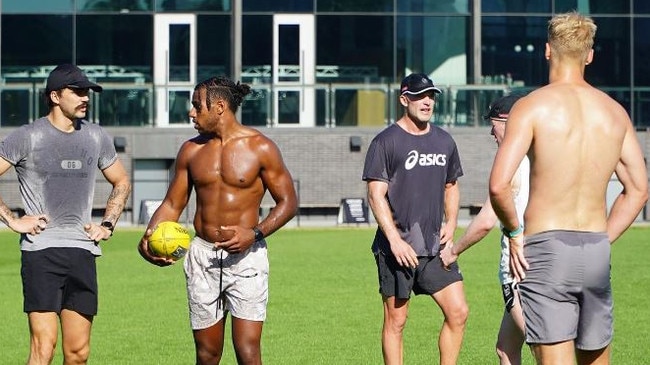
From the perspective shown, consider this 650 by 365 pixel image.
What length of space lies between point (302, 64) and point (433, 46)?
12.9ft

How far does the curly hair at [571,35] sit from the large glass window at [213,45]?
36147 millimetres

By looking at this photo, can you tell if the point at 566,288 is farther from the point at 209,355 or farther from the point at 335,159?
the point at 335,159

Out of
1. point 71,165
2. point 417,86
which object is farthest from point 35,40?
point 71,165

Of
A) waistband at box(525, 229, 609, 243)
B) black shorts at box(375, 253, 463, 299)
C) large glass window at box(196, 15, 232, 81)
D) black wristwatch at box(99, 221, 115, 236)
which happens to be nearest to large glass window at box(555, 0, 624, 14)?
large glass window at box(196, 15, 232, 81)

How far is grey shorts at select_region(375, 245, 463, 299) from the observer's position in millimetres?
11625

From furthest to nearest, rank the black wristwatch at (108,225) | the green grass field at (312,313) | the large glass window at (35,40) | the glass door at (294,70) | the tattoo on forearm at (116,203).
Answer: the large glass window at (35,40) → the glass door at (294,70) → the green grass field at (312,313) → the tattoo on forearm at (116,203) → the black wristwatch at (108,225)

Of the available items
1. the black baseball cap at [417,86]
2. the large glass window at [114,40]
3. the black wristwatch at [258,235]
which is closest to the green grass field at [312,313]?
the black baseball cap at [417,86]

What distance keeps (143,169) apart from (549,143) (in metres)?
34.7

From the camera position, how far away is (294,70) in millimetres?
43875

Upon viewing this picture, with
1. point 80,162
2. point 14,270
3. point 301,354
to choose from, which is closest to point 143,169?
point 14,270

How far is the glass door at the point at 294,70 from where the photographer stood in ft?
142

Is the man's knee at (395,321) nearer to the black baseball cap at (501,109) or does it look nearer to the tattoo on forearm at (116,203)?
the black baseball cap at (501,109)

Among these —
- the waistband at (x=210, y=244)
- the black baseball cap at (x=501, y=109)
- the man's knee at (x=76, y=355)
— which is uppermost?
the black baseball cap at (x=501, y=109)

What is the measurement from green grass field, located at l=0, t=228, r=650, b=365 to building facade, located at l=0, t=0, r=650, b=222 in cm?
1446
